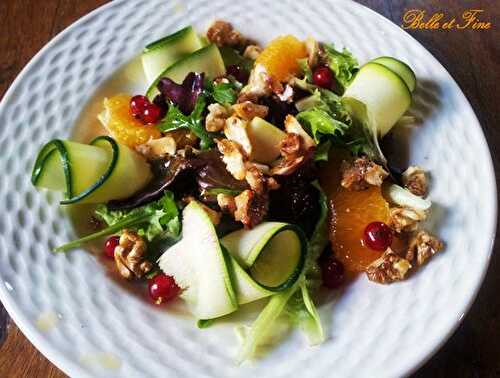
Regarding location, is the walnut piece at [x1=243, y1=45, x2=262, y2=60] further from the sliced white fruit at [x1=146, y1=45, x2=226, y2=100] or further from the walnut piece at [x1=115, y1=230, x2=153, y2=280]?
the walnut piece at [x1=115, y1=230, x2=153, y2=280]

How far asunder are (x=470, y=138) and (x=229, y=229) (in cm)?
91

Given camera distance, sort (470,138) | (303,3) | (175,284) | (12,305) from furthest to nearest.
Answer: (303,3) < (470,138) < (175,284) < (12,305)

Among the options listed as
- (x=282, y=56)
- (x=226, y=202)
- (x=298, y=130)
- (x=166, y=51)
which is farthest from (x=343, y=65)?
(x=226, y=202)

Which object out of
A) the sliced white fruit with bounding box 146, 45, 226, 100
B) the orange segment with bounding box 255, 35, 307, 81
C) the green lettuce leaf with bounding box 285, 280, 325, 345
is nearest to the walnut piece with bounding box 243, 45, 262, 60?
the orange segment with bounding box 255, 35, 307, 81

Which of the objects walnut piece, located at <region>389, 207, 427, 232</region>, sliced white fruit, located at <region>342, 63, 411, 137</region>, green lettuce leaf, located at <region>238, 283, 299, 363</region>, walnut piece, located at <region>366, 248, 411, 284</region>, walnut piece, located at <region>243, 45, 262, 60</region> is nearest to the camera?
green lettuce leaf, located at <region>238, 283, 299, 363</region>

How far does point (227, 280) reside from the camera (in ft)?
5.86

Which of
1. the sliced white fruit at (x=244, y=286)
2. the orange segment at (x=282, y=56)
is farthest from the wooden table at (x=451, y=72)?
the orange segment at (x=282, y=56)

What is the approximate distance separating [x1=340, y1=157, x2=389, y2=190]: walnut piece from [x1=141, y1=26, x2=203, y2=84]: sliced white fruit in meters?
0.88

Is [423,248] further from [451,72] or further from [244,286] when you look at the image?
[451,72]

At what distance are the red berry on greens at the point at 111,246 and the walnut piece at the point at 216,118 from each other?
0.51 m

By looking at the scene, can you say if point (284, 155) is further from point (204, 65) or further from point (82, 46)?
point (82, 46)

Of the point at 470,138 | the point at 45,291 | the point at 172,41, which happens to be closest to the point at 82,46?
the point at 172,41

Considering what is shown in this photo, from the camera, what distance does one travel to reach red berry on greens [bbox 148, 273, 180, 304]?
1.92m

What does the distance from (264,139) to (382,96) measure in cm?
47
